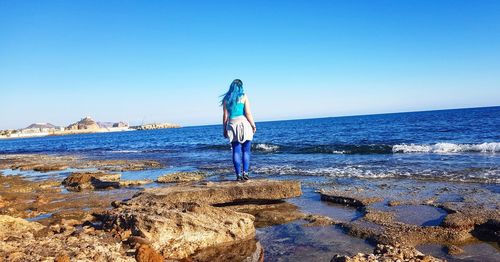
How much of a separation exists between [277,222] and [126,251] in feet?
8.15

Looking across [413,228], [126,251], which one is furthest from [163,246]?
[413,228]

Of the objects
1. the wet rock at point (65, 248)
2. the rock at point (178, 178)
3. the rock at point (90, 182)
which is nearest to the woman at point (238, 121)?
the rock at point (178, 178)

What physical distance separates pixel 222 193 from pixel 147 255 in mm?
3068

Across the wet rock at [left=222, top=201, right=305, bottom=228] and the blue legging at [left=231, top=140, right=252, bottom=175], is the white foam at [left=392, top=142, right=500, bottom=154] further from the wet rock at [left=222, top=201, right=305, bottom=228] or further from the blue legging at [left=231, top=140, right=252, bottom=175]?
the wet rock at [left=222, top=201, right=305, bottom=228]

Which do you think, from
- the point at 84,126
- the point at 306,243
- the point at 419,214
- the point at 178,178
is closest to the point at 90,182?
the point at 178,178

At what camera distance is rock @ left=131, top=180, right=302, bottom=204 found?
6.50m

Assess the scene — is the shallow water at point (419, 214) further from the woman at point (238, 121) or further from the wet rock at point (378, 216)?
the woman at point (238, 121)

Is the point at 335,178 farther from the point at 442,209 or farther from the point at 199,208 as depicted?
the point at 199,208

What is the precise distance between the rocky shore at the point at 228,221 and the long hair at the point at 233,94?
1596 millimetres

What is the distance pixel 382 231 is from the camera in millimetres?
4699

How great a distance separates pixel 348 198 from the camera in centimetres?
682

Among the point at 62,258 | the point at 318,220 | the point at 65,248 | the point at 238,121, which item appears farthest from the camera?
the point at 238,121

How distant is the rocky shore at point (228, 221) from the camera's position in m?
3.67

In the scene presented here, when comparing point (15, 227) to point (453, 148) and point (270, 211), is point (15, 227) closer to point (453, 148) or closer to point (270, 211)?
point (270, 211)
